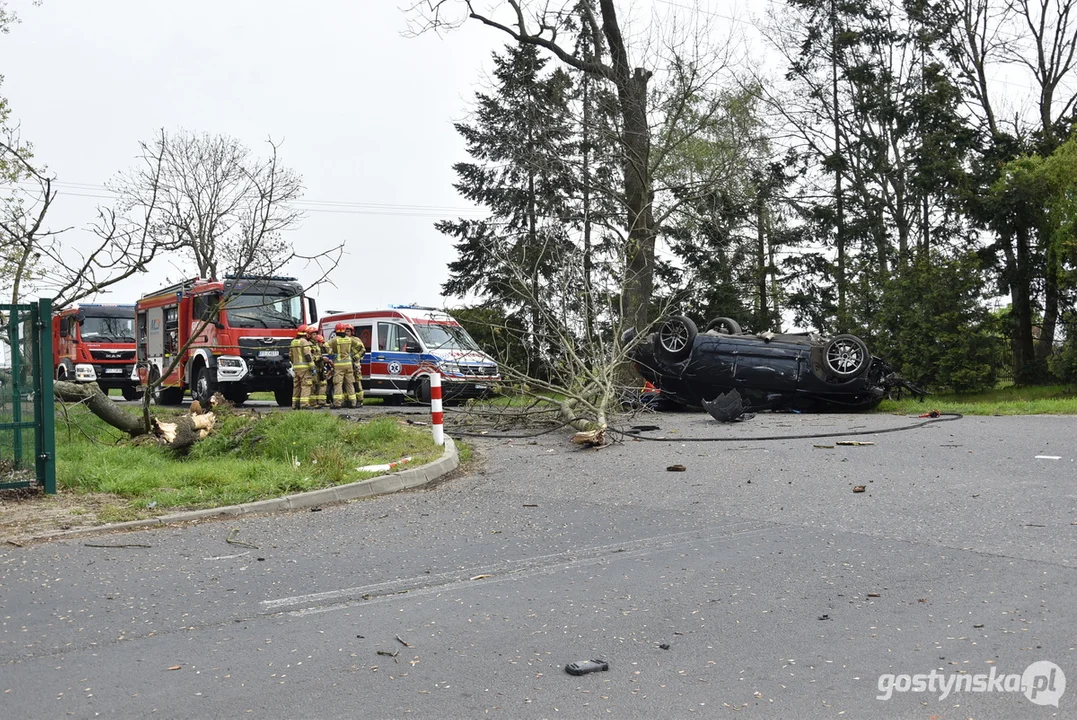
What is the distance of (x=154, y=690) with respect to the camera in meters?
3.84

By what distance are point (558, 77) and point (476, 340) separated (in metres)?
14.9

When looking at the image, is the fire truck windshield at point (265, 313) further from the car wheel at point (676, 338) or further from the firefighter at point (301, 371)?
the car wheel at point (676, 338)

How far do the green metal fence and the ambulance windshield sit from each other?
42.4ft

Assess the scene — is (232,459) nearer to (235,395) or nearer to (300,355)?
(300,355)

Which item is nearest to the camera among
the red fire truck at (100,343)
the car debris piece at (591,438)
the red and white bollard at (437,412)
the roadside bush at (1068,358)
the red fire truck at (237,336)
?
the red and white bollard at (437,412)

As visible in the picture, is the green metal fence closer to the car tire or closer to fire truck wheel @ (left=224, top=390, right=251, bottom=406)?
the car tire

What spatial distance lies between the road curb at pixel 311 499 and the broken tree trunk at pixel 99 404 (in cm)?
464

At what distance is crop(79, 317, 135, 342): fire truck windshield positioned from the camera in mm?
28703

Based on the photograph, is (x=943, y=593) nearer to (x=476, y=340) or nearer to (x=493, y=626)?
(x=493, y=626)

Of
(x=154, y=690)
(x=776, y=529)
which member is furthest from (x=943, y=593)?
(x=154, y=690)

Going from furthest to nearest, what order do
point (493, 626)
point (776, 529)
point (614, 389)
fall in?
1. point (614, 389)
2. point (776, 529)
3. point (493, 626)

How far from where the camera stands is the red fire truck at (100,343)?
28.5 m

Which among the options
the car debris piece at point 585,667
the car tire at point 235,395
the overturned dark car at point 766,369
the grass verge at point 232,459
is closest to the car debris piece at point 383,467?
the grass verge at point 232,459

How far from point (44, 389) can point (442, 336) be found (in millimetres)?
14159
